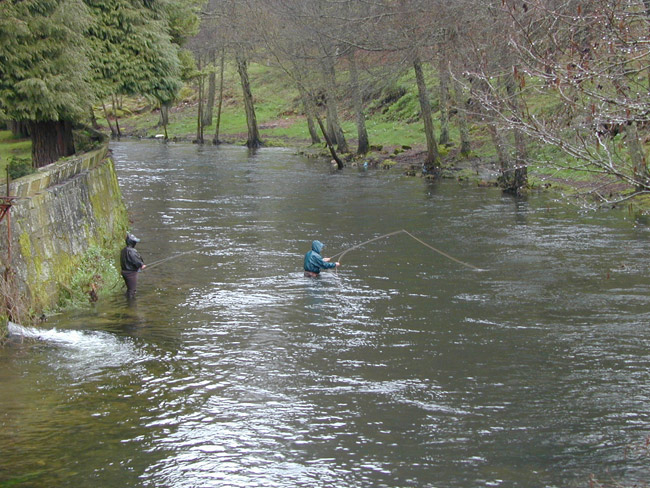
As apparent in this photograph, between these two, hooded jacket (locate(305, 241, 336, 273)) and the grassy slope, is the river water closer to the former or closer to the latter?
hooded jacket (locate(305, 241, 336, 273))

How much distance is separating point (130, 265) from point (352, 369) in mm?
6510

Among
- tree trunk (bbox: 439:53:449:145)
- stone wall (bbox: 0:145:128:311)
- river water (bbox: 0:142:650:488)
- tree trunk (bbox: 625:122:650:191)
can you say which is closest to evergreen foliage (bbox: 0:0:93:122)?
stone wall (bbox: 0:145:128:311)

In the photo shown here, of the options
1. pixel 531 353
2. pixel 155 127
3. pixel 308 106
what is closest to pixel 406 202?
pixel 531 353

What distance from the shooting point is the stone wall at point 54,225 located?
14273 mm

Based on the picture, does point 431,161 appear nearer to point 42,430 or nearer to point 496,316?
point 496,316

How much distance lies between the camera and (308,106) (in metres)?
50.8

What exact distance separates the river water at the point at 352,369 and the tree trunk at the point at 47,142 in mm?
6148

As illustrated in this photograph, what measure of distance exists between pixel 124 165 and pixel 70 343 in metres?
30.4

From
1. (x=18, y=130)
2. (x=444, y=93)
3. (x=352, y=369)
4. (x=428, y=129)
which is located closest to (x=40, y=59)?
(x=352, y=369)

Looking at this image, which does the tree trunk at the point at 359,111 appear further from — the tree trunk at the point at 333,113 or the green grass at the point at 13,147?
the green grass at the point at 13,147

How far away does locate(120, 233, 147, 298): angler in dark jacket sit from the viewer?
16562 millimetres

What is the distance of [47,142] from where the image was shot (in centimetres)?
2620

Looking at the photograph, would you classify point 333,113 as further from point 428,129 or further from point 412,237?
point 412,237

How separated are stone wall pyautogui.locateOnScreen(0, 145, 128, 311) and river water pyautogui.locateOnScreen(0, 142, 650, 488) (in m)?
0.97
